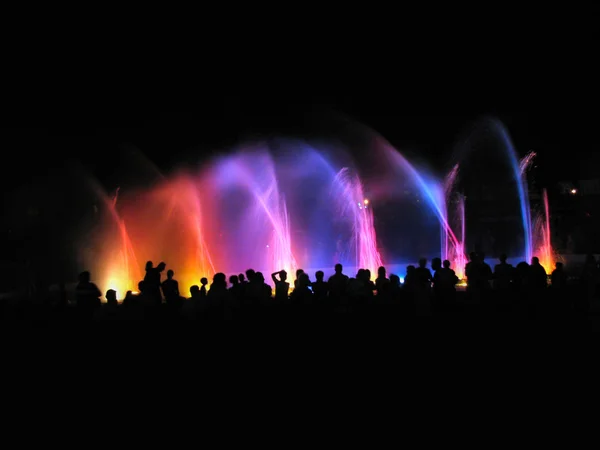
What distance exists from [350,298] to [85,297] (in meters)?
5.15

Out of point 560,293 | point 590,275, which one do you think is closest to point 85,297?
point 560,293

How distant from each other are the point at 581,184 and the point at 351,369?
4546 centimetres

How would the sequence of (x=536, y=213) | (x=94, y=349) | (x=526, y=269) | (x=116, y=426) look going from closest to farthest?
(x=116, y=426) → (x=94, y=349) → (x=526, y=269) → (x=536, y=213)

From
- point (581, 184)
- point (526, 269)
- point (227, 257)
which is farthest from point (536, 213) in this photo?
point (526, 269)

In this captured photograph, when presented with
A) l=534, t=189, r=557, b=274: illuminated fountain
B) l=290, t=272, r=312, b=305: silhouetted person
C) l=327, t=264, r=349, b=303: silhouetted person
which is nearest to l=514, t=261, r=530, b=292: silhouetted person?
l=327, t=264, r=349, b=303: silhouetted person

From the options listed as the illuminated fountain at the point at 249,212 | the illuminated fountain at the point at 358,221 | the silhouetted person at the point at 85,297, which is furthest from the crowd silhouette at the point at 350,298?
the illuminated fountain at the point at 358,221

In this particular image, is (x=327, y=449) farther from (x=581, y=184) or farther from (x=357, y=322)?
(x=581, y=184)

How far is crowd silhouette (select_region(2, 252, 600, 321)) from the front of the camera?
10562 mm

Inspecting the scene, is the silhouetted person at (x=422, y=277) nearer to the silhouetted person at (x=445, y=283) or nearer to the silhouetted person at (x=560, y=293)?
the silhouetted person at (x=445, y=283)

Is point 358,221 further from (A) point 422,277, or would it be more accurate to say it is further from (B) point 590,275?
(A) point 422,277

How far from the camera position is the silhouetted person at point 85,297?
34.8 ft

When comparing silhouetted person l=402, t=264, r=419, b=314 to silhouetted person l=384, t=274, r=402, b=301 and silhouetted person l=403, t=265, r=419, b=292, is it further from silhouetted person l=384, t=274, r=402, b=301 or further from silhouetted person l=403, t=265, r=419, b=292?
silhouetted person l=384, t=274, r=402, b=301

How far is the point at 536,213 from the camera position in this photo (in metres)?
39.0

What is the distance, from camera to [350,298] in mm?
10977
